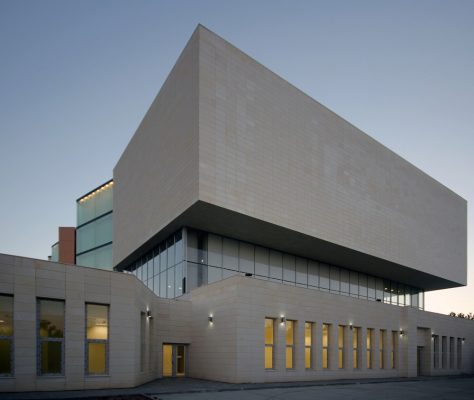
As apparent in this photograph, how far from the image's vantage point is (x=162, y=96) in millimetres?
38500

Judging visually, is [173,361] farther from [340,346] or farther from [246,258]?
[340,346]

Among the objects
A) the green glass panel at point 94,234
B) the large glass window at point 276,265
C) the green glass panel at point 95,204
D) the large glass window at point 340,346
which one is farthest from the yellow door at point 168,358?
the green glass panel at point 95,204

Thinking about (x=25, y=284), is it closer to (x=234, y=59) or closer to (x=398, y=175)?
(x=234, y=59)

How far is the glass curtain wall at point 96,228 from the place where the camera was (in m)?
54.8

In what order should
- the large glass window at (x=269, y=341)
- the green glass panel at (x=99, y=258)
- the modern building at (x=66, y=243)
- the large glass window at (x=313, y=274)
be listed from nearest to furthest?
the large glass window at (x=269, y=341) → the large glass window at (x=313, y=274) → the green glass panel at (x=99, y=258) → the modern building at (x=66, y=243)

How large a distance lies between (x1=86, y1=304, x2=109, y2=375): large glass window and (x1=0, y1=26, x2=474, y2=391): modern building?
64mm

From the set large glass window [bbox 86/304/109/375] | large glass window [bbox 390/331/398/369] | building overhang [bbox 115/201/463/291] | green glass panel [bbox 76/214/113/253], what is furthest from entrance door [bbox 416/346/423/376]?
green glass panel [bbox 76/214/113/253]

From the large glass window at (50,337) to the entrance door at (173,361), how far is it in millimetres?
11975

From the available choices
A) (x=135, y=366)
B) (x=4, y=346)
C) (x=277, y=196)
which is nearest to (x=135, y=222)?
(x=277, y=196)

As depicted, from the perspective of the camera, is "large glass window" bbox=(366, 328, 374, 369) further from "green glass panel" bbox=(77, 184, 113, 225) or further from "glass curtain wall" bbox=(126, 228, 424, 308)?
"green glass panel" bbox=(77, 184, 113, 225)

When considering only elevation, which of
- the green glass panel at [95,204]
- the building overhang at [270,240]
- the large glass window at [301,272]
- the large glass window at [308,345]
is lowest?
the large glass window at [308,345]

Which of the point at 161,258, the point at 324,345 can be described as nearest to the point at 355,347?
the point at 324,345

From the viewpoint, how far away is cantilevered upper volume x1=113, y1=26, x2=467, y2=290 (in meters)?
31.5

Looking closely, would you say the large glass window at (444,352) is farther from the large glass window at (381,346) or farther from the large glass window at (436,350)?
the large glass window at (381,346)
